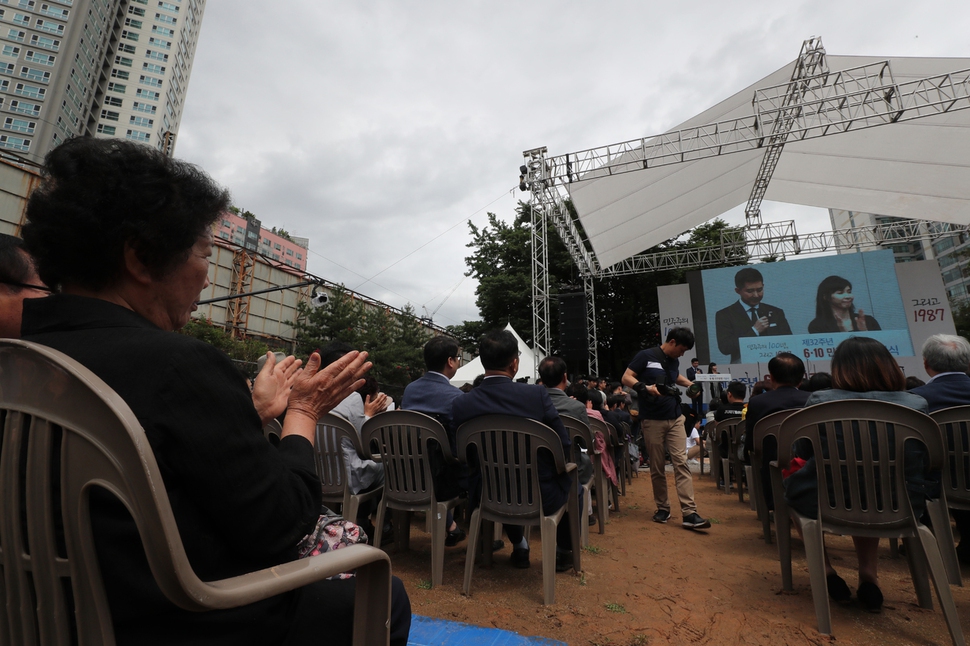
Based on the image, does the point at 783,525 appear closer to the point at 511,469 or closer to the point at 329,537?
the point at 511,469

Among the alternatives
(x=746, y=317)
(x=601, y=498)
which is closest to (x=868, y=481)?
(x=601, y=498)

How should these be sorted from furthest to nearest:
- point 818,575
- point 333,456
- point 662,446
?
1. point 662,446
2. point 333,456
3. point 818,575

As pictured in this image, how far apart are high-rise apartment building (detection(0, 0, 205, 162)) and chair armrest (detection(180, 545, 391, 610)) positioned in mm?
48764

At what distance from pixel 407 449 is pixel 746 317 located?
43.4 ft

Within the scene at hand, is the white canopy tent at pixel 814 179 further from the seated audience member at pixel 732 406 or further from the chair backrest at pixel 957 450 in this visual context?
the chair backrest at pixel 957 450

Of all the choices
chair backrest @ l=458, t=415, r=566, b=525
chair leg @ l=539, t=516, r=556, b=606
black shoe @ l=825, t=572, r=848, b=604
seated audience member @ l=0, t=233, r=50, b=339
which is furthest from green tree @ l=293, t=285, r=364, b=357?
black shoe @ l=825, t=572, r=848, b=604

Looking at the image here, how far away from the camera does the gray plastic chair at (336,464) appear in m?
2.94

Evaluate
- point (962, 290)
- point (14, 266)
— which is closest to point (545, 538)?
point (14, 266)

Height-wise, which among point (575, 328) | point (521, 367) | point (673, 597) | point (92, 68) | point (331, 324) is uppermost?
point (92, 68)

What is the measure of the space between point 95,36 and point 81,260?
72241 millimetres

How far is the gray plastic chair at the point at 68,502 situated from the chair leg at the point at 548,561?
Result: 6.30 ft

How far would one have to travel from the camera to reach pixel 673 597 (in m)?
2.44

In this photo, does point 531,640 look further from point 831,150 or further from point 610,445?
point 831,150

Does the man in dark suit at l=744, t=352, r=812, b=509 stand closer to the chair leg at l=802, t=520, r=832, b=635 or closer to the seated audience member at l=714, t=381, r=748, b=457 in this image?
the chair leg at l=802, t=520, r=832, b=635
